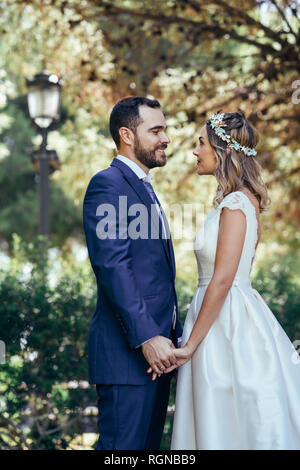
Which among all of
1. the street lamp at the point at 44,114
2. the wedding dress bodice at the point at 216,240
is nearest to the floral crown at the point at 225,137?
the wedding dress bodice at the point at 216,240

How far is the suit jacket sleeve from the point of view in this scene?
343cm

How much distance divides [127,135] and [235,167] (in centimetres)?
69

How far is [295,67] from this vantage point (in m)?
7.70

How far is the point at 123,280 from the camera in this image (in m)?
3.44

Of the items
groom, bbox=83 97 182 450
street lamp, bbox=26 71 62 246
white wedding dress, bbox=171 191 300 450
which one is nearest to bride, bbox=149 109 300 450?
white wedding dress, bbox=171 191 300 450

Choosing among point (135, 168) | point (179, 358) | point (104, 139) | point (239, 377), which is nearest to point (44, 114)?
point (104, 139)

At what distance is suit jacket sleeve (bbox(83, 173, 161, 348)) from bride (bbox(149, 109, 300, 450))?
283 mm

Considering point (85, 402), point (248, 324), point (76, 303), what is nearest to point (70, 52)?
point (76, 303)

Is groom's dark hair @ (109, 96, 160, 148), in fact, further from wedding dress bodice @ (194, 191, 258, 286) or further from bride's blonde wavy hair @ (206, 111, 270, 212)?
wedding dress bodice @ (194, 191, 258, 286)

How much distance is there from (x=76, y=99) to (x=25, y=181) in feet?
65.2

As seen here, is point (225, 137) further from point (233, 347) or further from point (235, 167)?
point (233, 347)

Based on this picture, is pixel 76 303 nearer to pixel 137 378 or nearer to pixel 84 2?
pixel 137 378

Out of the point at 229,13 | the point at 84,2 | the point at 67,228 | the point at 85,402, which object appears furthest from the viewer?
the point at 67,228

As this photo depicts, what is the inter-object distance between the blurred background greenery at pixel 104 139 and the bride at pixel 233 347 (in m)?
1.64
